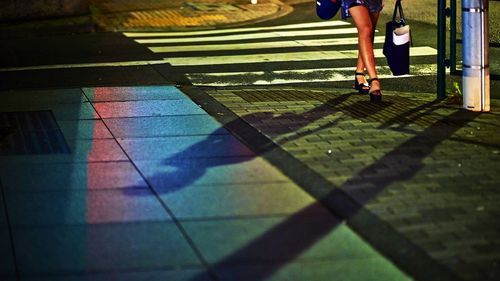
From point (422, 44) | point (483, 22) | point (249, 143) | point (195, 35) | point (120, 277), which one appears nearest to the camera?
point (120, 277)

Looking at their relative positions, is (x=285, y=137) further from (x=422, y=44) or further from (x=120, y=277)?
(x=422, y=44)

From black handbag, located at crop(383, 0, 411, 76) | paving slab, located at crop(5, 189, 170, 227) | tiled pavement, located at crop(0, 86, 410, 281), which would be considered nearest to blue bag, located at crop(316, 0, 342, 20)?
black handbag, located at crop(383, 0, 411, 76)

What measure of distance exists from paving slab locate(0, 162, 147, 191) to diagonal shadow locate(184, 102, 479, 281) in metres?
1.22

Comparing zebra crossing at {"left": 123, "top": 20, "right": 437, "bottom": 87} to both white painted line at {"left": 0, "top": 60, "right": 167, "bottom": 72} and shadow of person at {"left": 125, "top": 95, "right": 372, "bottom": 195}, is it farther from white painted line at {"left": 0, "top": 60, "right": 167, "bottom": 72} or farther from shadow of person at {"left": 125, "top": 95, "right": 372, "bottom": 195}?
shadow of person at {"left": 125, "top": 95, "right": 372, "bottom": 195}

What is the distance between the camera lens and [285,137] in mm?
8633

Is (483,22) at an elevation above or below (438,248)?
above

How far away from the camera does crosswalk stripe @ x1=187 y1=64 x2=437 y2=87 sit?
39.5 ft

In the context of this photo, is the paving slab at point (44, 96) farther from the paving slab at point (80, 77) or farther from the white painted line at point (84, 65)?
the white painted line at point (84, 65)

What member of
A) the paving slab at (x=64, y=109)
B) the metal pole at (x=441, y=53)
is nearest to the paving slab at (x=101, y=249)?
the paving slab at (x=64, y=109)

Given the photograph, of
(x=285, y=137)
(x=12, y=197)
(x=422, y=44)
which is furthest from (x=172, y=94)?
(x=422, y=44)

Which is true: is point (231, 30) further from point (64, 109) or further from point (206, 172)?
point (206, 172)

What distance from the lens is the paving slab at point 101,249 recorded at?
5.61 metres

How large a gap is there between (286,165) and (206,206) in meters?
1.14

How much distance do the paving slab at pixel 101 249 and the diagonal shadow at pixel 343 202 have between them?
34cm
